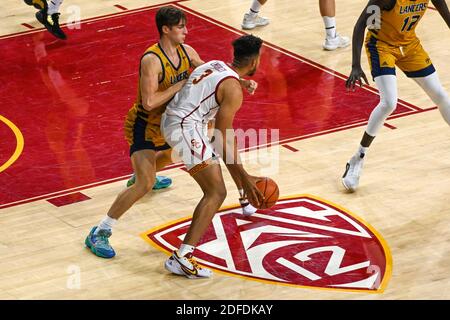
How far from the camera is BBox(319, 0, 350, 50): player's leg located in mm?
13566

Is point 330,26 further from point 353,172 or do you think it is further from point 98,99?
point 353,172

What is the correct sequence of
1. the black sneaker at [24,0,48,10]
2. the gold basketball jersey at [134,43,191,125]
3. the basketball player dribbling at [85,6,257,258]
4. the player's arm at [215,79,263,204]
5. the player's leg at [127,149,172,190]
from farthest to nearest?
1. the black sneaker at [24,0,48,10]
2. the player's leg at [127,149,172,190]
3. the gold basketball jersey at [134,43,191,125]
4. the basketball player dribbling at [85,6,257,258]
5. the player's arm at [215,79,263,204]

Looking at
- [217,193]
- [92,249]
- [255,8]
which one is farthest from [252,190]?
[255,8]

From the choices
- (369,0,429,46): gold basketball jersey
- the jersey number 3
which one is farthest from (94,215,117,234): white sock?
(369,0,429,46): gold basketball jersey

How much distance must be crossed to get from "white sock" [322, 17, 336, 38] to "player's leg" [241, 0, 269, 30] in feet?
3.21

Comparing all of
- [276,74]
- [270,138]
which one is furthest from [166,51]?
[276,74]

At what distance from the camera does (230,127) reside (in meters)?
8.44

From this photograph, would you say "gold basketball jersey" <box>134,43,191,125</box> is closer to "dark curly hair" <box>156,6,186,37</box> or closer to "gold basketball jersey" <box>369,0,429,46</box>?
"dark curly hair" <box>156,6,186,37</box>

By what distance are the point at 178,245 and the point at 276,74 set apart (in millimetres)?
4194

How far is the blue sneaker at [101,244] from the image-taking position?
9.03 metres

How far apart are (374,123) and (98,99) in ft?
11.5

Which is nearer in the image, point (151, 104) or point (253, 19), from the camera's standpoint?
point (151, 104)

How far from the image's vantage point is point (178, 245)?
9.24 metres

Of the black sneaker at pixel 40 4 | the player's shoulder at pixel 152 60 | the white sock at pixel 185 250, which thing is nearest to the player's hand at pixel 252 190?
the white sock at pixel 185 250
